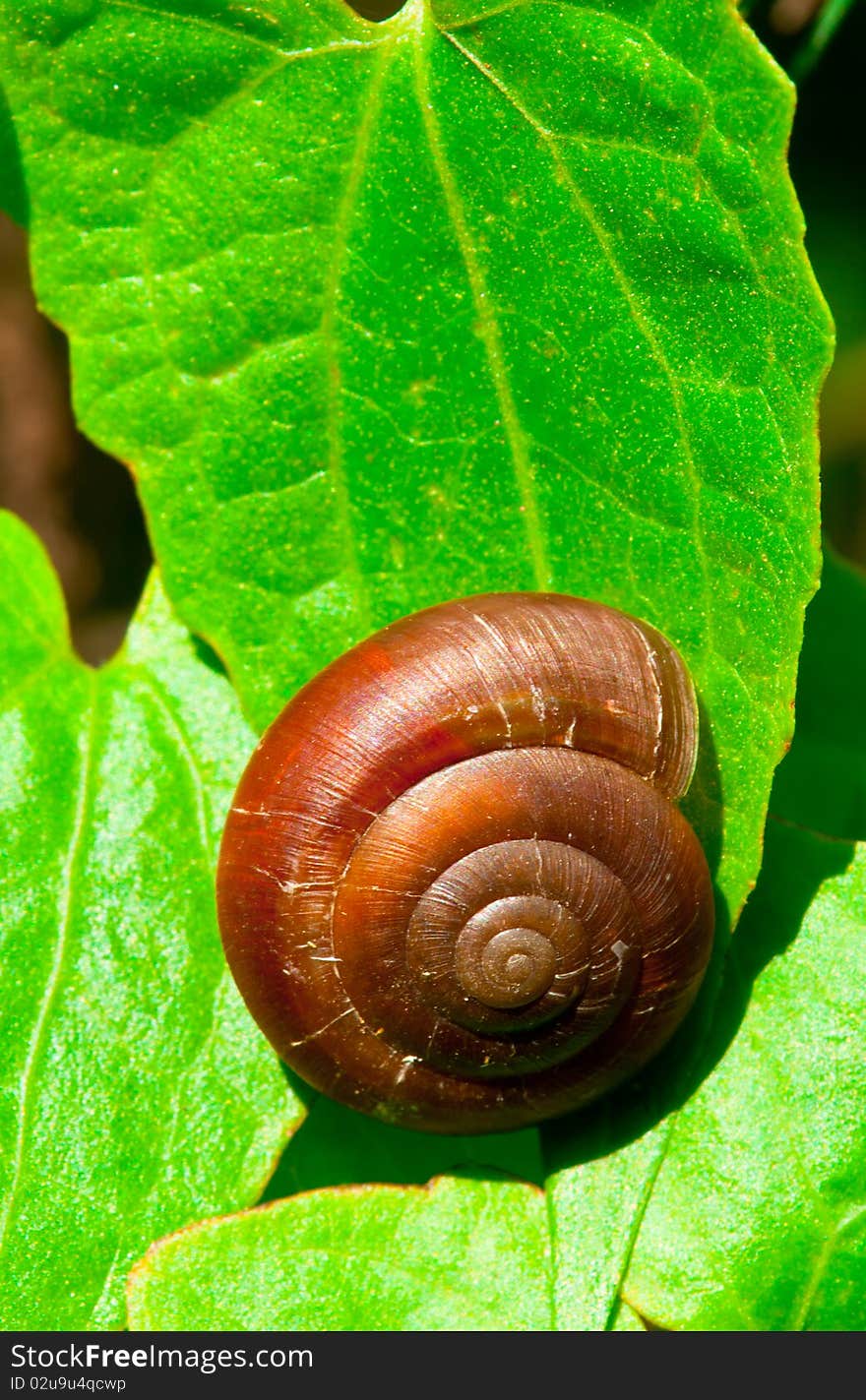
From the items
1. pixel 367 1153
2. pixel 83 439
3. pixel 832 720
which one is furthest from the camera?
pixel 83 439

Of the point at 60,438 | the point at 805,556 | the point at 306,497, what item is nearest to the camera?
the point at 805,556

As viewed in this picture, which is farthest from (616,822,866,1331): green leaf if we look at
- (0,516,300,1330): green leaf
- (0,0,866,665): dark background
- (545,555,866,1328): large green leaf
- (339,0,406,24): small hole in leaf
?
(0,0,866,665): dark background

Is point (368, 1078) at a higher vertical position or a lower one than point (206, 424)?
lower

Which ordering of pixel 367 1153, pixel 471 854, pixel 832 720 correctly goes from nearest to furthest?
pixel 471 854
pixel 367 1153
pixel 832 720

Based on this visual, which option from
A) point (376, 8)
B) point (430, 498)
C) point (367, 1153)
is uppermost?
point (376, 8)

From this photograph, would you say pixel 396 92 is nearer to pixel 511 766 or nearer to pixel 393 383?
pixel 393 383

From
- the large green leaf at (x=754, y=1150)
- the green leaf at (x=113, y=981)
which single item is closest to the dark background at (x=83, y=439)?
the green leaf at (x=113, y=981)

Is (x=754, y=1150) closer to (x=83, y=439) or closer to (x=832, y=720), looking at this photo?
(x=832, y=720)

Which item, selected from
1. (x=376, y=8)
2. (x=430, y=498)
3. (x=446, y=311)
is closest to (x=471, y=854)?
(x=430, y=498)
